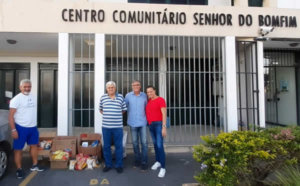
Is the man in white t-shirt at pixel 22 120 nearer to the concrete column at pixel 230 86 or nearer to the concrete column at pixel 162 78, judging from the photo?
the concrete column at pixel 230 86

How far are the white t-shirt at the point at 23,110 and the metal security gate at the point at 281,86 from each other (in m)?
7.68

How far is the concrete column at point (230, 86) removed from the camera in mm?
5613

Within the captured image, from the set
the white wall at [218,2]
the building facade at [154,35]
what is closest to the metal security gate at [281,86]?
the building facade at [154,35]

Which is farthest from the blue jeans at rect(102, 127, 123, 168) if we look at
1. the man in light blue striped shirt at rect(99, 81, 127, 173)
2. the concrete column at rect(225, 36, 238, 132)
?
the concrete column at rect(225, 36, 238, 132)

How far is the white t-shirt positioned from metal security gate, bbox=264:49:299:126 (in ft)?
25.2

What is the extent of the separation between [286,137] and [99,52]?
426cm

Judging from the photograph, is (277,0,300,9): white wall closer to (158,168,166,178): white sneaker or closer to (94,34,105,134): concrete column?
(94,34,105,134): concrete column

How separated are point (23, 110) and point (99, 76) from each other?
192 cm

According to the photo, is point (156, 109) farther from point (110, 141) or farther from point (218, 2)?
point (218, 2)

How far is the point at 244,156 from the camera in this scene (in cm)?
267

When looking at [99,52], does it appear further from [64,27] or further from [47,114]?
[47,114]

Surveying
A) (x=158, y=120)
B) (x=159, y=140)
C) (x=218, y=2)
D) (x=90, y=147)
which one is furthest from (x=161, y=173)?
(x=218, y=2)

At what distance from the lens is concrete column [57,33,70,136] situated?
511cm

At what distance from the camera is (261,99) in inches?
229
